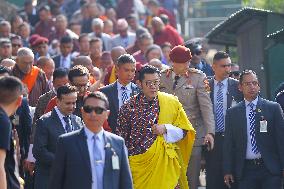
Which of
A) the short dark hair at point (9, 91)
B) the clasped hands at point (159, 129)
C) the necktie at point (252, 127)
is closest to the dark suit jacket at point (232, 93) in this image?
the necktie at point (252, 127)

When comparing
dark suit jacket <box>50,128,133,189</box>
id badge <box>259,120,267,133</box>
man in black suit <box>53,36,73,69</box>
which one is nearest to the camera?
dark suit jacket <box>50,128,133,189</box>

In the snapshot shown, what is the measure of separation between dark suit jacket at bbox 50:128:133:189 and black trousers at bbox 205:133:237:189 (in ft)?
15.5

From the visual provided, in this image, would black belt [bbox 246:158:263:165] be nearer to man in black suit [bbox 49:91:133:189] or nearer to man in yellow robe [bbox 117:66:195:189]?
man in yellow robe [bbox 117:66:195:189]

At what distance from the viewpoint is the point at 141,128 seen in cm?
→ 1273

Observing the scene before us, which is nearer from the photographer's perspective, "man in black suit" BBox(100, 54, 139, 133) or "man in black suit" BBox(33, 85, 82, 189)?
"man in black suit" BBox(33, 85, 82, 189)

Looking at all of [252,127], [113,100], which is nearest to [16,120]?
[113,100]

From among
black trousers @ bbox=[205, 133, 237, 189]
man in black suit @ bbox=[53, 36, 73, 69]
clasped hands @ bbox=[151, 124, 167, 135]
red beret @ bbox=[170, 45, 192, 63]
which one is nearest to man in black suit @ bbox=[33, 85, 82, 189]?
clasped hands @ bbox=[151, 124, 167, 135]

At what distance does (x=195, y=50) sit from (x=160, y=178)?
3882 mm

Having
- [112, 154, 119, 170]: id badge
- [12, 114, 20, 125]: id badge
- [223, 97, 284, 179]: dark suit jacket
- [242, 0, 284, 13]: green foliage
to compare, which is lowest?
[112, 154, 119, 170]: id badge

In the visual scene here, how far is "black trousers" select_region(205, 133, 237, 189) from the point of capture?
582 inches

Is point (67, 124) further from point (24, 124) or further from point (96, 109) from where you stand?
point (96, 109)

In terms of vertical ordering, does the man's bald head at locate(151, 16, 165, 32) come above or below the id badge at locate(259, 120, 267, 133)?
above

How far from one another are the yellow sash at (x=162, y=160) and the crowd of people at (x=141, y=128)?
0.01 m

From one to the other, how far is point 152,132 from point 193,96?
1655 mm
